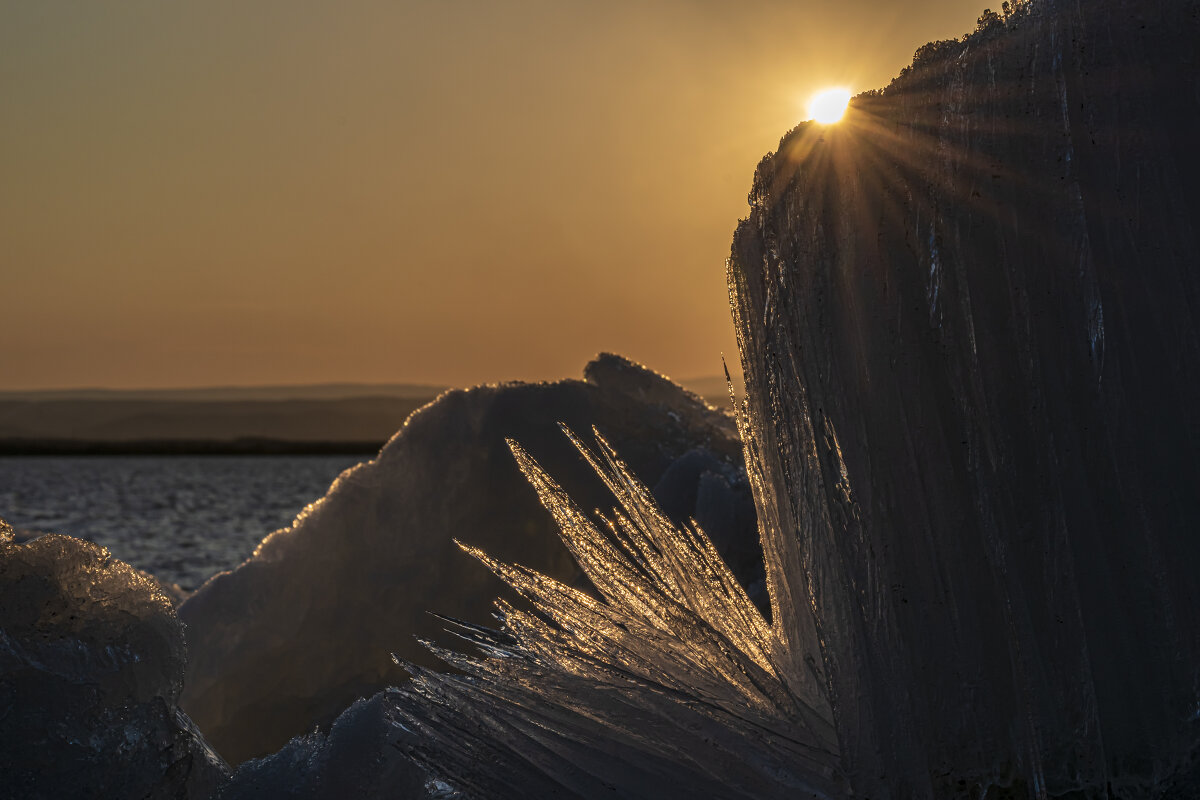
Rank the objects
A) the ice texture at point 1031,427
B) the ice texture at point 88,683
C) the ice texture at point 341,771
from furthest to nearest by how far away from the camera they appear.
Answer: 1. the ice texture at point 341,771
2. the ice texture at point 88,683
3. the ice texture at point 1031,427

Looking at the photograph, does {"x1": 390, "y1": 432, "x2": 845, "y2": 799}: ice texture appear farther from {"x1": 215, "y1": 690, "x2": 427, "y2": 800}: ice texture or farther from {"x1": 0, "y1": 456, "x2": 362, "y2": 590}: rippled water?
{"x1": 0, "y1": 456, "x2": 362, "y2": 590}: rippled water

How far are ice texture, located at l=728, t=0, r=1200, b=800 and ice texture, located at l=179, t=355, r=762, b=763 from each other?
269 cm

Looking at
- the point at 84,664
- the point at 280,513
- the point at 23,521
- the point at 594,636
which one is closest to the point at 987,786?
the point at 594,636

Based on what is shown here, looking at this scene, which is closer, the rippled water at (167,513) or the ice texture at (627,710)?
the ice texture at (627,710)

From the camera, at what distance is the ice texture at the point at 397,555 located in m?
5.11

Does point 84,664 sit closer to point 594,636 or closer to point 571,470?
point 594,636

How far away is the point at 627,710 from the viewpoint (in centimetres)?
255

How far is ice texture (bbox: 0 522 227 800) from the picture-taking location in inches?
102

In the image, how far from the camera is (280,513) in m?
43.1

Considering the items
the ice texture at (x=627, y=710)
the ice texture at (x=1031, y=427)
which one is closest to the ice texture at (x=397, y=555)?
the ice texture at (x=627, y=710)

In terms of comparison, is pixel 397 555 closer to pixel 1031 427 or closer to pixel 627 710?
pixel 627 710

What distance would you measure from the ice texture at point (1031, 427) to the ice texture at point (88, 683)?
1.75 meters

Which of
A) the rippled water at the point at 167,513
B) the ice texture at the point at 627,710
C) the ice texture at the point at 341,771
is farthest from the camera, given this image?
the rippled water at the point at 167,513

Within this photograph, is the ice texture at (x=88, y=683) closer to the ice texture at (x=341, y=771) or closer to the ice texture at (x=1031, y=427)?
the ice texture at (x=341, y=771)
